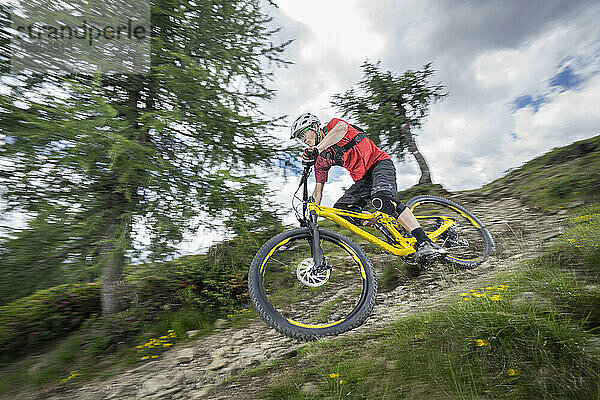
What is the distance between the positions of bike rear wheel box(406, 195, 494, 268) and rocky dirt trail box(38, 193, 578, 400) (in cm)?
19

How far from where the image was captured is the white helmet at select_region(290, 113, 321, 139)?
11.0 ft

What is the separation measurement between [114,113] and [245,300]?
3.70m

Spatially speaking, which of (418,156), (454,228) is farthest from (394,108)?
(454,228)

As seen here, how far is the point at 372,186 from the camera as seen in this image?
3.60m

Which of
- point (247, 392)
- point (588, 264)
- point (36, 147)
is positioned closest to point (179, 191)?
point (36, 147)

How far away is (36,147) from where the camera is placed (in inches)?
141

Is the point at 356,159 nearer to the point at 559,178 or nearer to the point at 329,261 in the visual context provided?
the point at 329,261

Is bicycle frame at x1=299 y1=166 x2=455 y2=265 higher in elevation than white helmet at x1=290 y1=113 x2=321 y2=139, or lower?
lower

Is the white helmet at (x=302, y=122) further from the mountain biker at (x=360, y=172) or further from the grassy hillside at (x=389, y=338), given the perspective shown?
the grassy hillside at (x=389, y=338)

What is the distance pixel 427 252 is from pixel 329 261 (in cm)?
130

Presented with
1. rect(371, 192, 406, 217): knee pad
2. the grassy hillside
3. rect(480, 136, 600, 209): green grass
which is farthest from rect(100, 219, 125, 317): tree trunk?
rect(480, 136, 600, 209): green grass

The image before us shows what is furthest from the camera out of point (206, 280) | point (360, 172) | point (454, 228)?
point (206, 280)

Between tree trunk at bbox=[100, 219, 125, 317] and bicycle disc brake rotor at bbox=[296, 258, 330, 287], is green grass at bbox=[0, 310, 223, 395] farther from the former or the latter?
bicycle disc brake rotor at bbox=[296, 258, 330, 287]

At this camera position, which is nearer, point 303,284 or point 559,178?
point 303,284
